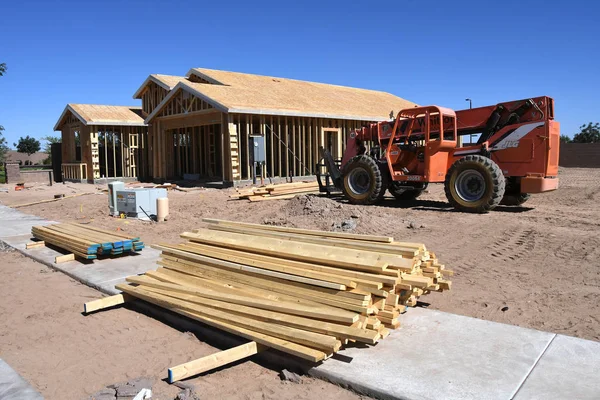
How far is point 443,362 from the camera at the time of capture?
167 inches

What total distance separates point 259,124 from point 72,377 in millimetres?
17411

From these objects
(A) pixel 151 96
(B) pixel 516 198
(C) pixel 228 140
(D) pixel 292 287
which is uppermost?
(A) pixel 151 96

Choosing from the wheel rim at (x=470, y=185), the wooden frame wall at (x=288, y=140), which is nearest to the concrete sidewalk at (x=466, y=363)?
the wheel rim at (x=470, y=185)

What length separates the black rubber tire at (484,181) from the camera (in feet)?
37.7

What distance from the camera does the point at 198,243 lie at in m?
6.70

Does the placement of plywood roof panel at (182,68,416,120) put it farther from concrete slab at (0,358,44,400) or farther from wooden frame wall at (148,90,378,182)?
concrete slab at (0,358,44,400)

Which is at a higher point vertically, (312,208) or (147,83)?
(147,83)

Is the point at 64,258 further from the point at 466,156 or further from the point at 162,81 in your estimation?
the point at 162,81

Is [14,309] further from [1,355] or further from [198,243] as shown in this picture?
[198,243]

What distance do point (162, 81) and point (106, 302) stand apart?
2205cm

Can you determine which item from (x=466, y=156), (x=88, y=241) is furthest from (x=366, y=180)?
(x=88, y=241)

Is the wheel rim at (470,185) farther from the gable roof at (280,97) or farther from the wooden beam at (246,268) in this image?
the gable roof at (280,97)

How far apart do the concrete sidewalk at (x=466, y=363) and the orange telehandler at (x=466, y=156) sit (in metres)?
7.25

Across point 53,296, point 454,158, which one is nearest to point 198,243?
point 53,296
